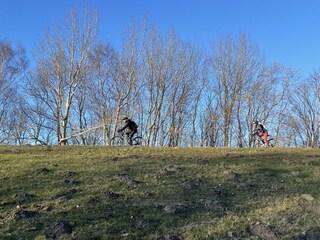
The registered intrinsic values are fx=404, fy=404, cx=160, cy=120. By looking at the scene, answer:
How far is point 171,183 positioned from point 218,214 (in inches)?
72.5

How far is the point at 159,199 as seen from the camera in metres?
6.99

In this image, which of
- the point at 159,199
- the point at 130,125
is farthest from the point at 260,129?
the point at 159,199

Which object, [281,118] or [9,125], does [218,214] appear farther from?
[9,125]

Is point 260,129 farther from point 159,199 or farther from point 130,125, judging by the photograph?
point 159,199

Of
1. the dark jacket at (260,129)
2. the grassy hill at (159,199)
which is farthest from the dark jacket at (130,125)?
the grassy hill at (159,199)

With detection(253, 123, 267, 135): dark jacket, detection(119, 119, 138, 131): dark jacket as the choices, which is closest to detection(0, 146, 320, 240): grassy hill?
detection(119, 119, 138, 131): dark jacket

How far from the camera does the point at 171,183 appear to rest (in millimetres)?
7984

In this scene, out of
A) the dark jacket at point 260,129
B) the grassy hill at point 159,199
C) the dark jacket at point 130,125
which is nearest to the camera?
the grassy hill at point 159,199

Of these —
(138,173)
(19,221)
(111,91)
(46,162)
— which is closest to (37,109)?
(111,91)

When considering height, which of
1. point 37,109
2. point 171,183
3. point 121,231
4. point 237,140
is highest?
point 37,109

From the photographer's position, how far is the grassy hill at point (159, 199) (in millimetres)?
5641

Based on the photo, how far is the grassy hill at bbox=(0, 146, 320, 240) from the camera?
564 cm

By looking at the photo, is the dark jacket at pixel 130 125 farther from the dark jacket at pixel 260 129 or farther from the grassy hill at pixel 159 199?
the grassy hill at pixel 159 199

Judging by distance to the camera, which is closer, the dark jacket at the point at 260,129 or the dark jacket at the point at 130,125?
the dark jacket at the point at 130,125
